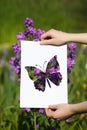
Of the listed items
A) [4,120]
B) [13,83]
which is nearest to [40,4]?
[13,83]

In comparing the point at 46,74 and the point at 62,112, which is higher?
the point at 46,74

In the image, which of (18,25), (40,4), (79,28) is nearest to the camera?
(18,25)

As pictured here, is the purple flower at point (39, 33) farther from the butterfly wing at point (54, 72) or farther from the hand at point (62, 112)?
the hand at point (62, 112)

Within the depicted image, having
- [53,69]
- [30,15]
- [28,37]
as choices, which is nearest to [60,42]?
[53,69]

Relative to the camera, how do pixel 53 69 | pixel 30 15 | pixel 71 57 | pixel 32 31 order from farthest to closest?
pixel 30 15, pixel 71 57, pixel 32 31, pixel 53 69

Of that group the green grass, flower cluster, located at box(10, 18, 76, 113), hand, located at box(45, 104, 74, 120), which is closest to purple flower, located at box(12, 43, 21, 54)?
flower cluster, located at box(10, 18, 76, 113)

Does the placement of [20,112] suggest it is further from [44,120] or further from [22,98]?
[22,98]

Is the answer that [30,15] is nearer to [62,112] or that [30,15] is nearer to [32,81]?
[32,81]

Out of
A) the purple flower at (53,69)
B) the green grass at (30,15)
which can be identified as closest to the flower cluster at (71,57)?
the purple flower at (53,69)
